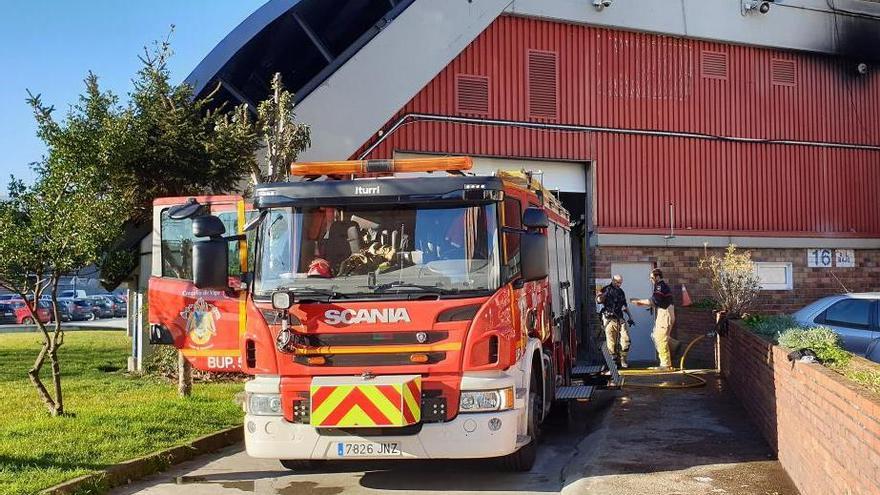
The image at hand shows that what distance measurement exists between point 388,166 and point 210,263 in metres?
1.87

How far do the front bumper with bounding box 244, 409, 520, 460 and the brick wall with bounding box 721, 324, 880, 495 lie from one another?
2.21 metres

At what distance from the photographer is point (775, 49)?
69.1ft

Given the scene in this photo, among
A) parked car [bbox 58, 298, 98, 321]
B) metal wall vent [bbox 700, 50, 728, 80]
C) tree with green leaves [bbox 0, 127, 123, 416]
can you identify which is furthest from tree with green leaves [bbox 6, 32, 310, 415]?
parked car [bbox 58, 298, 98, 321]

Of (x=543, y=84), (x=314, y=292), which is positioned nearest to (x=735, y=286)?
(x=543, y=84)

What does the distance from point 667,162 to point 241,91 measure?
Result: 997cm

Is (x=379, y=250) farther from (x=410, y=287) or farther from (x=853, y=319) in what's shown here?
(x=853, y=319)

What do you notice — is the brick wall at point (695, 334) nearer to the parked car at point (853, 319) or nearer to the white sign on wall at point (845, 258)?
the parked car at point (853, 319)

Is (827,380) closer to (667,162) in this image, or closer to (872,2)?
(667,162)

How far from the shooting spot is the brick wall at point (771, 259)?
1956cm

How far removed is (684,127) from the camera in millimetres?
20359

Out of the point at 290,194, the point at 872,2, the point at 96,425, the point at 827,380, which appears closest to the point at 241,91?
the point at 96,425

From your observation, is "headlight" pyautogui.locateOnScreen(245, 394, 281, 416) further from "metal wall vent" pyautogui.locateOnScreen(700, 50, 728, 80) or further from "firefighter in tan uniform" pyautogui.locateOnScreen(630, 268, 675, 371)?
"metal wall vent" pyautogui.locateOnScreen(700, 50, 728, 80)

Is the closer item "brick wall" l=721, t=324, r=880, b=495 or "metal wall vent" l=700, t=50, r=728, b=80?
"brick wall" l=721, t=324, r=880, b=495

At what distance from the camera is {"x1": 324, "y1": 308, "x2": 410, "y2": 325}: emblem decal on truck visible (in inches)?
279
